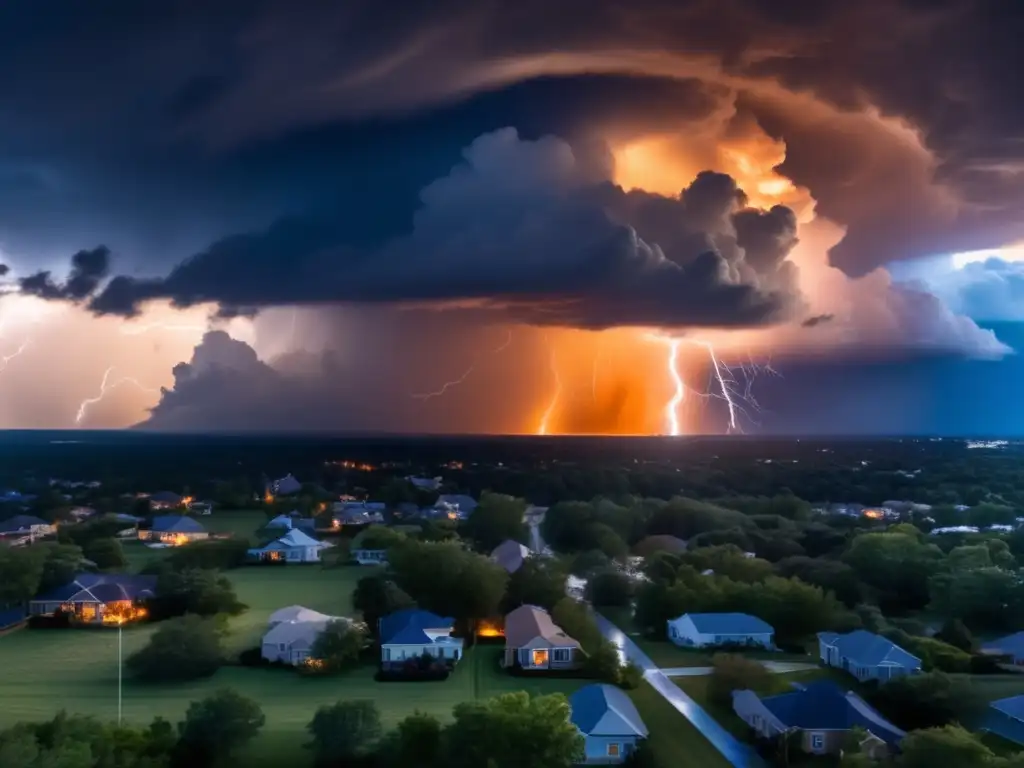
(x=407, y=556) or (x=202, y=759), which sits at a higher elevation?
(x=407, y=556)

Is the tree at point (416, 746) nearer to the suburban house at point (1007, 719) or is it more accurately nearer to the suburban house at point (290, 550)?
the suburban house at point (1007, 719)

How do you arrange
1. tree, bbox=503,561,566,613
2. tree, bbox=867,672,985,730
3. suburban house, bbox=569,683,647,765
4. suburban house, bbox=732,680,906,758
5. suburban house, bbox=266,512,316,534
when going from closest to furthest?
suburban house, bbox=569,683,647,765 < suburban house, bbox=732,680,906,758 < tree, bbox=867,672,985,730 < tree, bbox=503,561,566,613 < suburban house, bbox=266,512,316,534

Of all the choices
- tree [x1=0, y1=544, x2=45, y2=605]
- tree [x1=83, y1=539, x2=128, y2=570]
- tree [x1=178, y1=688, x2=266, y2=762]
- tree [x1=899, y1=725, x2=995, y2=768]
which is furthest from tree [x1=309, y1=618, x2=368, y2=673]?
tree [x1=83, y1=539, x2=128, y2=570]

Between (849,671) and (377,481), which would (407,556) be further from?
(377,481)

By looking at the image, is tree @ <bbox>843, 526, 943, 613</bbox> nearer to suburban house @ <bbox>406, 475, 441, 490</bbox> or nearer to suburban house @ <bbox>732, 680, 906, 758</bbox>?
suburban house @ <bbox>732, 680, 906, 758</bbox>

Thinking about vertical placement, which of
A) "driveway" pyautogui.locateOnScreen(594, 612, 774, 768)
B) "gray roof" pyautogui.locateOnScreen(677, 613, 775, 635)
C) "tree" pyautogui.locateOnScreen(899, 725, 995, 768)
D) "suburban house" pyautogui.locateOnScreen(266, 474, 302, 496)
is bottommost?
"driveway" pyautogui.locateOnScreen(594, 612, 774, 768)

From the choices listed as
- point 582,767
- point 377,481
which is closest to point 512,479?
point 377,481
